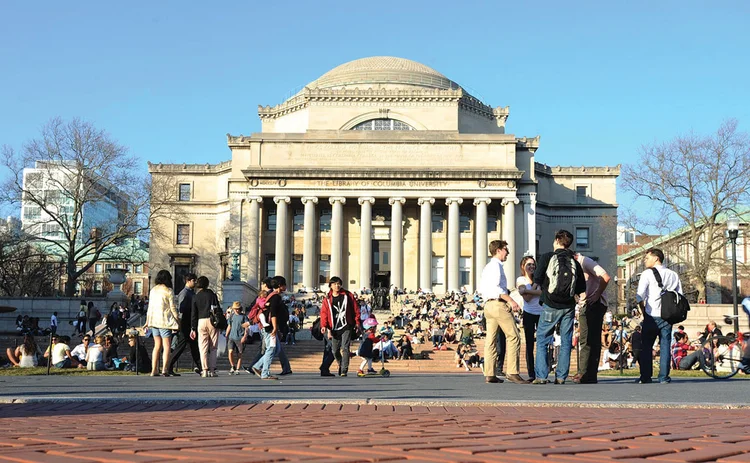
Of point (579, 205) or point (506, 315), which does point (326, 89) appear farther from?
point (506, 315)

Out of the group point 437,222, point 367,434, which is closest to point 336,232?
point 437,222

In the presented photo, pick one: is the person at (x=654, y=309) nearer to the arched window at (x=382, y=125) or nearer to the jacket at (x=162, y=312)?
the jacket at (x=162, y=312)

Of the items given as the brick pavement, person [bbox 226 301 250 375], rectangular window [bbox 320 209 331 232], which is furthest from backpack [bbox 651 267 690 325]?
rectangular window [bbox 320 209 331 232]

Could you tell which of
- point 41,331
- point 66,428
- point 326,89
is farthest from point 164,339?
point 326,89

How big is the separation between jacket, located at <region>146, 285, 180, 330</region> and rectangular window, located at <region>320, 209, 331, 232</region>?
51582 millimetres

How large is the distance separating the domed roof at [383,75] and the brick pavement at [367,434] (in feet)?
229

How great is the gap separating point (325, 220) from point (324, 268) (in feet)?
11.7

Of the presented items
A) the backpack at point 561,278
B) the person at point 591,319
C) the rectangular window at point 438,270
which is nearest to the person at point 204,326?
the person at point 591,319

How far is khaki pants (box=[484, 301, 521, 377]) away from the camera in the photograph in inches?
534

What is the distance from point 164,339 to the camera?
17.6 meters

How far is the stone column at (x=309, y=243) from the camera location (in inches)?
2576

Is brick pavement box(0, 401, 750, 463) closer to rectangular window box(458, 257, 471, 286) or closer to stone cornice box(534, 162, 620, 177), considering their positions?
rectangular window box(458, 257, 471, 286)

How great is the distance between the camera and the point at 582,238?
248ft

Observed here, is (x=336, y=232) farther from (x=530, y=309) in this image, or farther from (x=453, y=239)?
(x=530, y=309)
